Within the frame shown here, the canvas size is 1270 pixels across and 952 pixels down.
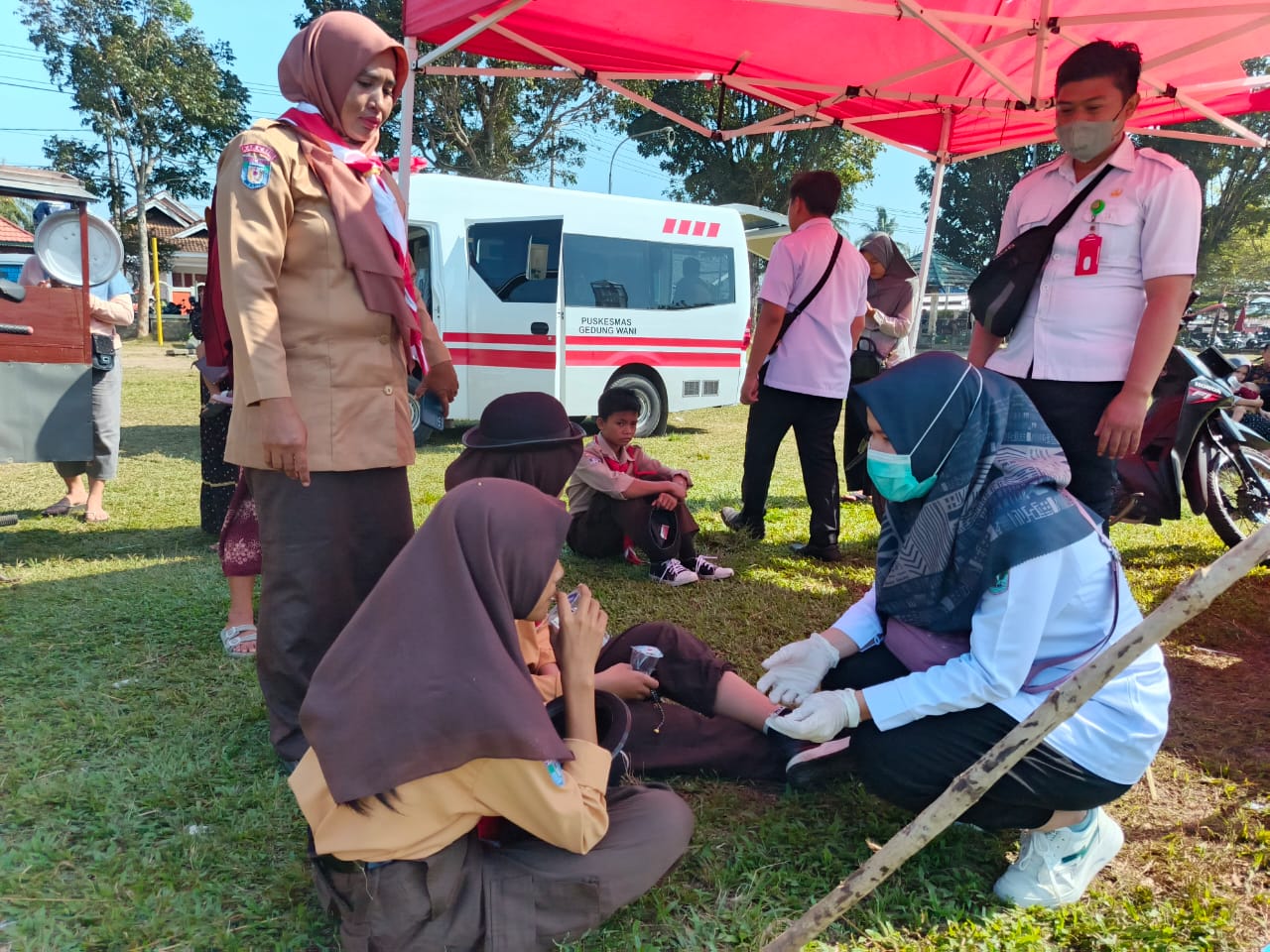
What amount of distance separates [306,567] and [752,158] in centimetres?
2116

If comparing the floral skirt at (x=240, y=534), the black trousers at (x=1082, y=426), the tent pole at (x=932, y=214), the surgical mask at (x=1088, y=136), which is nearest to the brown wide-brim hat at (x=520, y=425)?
the floral skirt at (x=240, y=534)

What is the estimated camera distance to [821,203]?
13.5 ft

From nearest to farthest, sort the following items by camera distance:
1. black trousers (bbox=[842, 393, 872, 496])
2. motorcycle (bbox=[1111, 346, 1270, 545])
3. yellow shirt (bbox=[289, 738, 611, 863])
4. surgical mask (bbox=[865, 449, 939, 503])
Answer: yellow shirt (bbox=[289, 738, 611, 863]) < surgical mask (bbox=[865, 449, 939, 503]) < motorcycle (bbox=[1111, 346, 1270, 545]) < black trousers (bbox=[842, 393, 872, 496])

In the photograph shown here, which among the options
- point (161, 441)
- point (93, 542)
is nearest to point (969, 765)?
point (93, 542)

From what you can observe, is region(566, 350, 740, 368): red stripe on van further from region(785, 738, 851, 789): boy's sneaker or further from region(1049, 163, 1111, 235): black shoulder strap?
region(785, 738, 851, 789): boy's sneaker

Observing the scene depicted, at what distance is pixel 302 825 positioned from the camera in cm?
201

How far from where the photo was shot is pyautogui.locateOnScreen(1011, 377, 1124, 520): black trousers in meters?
2.49

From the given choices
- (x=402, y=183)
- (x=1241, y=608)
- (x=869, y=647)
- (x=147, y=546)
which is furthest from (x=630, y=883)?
(x=147, y=546)

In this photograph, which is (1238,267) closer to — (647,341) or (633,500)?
(647,341)

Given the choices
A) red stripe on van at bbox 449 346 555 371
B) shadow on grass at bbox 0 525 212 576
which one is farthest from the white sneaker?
red stripe on van at bbox 449 346 555 371

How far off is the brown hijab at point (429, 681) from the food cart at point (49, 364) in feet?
9.28

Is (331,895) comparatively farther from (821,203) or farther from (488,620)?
(821,203)

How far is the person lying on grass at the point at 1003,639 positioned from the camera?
1.67 meters

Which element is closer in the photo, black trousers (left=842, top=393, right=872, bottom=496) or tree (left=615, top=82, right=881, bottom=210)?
black trousers (left=842, top=393, right=872, bottom=496)
